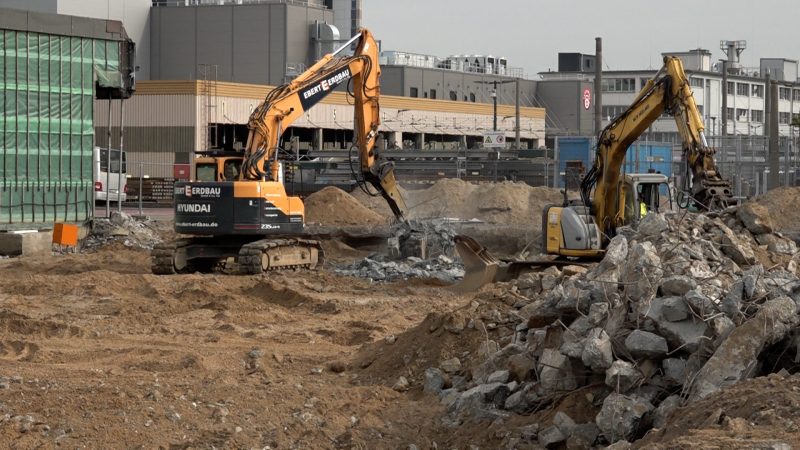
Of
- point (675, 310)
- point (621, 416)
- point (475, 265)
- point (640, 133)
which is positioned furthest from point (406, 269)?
point (621, 416)

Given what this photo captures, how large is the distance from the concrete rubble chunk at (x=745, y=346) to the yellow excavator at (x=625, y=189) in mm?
9421

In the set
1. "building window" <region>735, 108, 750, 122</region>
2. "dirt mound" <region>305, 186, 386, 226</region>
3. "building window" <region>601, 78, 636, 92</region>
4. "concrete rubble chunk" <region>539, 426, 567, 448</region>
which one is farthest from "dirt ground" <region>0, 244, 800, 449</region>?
"building window" <region>735, 108, 750, 122</region>

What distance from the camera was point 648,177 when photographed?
20406 millimetres

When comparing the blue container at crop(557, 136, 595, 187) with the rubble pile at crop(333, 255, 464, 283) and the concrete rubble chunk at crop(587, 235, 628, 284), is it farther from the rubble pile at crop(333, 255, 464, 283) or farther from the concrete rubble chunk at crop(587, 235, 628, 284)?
the concrete rubble chunk at crop(587, 235, 628, 284)

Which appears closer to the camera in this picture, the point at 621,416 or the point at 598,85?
the point at 621,416

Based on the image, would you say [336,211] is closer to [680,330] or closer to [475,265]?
[475,265]

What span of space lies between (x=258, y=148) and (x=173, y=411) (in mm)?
12745

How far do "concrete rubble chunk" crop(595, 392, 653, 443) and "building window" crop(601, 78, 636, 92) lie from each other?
76.4 metres

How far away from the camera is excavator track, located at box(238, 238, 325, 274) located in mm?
23578

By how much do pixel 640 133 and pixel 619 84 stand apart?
6628cm

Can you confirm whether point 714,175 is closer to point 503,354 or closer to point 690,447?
point 503,354

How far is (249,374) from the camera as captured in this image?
45.9 feet

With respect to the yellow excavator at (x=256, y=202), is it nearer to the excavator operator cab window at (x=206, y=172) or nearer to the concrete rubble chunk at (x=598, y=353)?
the excavator operator cab window at (x=206, y=172)

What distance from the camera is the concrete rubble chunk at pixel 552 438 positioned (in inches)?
408
